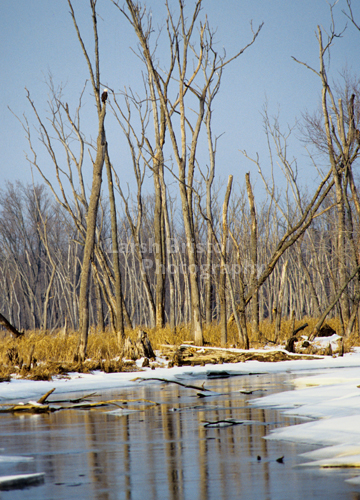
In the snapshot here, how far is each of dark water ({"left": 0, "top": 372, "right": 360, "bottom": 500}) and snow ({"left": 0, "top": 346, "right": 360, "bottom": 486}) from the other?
14 cm

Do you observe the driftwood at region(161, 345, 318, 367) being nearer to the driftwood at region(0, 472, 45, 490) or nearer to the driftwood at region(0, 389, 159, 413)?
the driftwood at region(0, 389, 159, 413)

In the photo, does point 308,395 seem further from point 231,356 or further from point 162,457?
point 231,356

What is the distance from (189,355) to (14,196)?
28.1 meters

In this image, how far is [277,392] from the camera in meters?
5.18

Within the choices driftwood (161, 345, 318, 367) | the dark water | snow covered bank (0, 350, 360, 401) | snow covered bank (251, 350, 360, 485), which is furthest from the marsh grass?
snow covered bank (251, 350, 360, 485)

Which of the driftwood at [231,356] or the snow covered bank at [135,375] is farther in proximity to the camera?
the driftwood at [231,356]

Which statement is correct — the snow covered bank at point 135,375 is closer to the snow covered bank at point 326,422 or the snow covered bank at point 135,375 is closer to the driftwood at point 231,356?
the driftwood at point 231,356

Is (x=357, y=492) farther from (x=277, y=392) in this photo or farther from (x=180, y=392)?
(x=180, y=392)

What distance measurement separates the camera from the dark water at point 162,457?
74.3 inches

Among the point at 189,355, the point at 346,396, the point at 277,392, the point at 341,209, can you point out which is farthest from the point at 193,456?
the point at 341,209

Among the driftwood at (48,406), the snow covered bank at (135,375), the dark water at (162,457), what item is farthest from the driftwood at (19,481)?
the snow covered bank at (135,375)

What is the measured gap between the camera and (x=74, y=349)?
914 centimetres

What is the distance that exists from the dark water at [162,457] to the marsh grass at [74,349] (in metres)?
3.18

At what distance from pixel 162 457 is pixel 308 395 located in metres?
2.42
